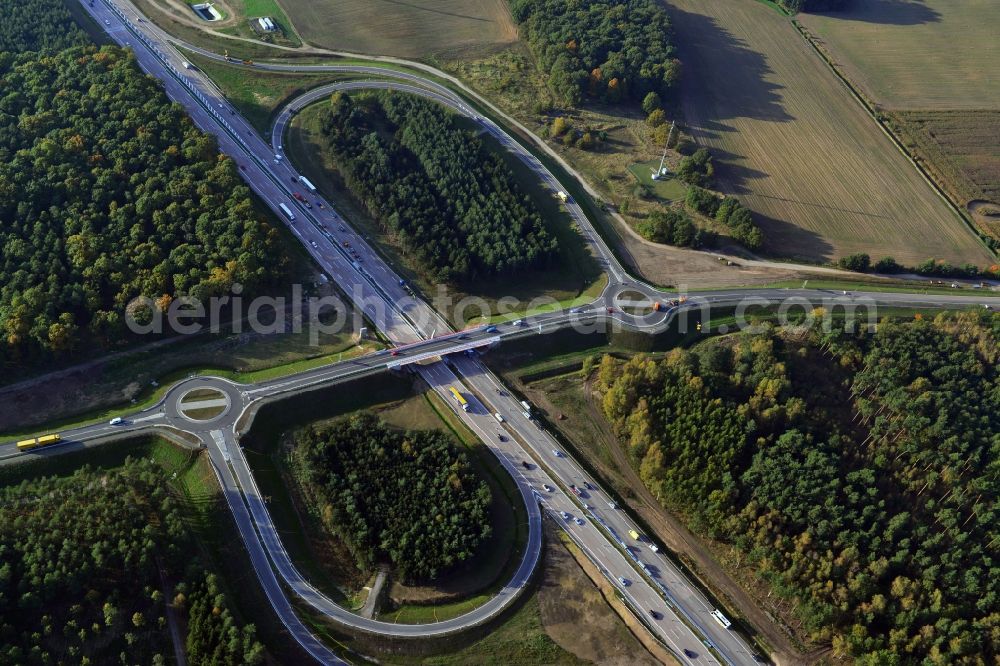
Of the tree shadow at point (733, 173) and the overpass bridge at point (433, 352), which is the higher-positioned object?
the tree shadow at point (733, 173)

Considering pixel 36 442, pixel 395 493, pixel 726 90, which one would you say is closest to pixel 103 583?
pixel 36 442

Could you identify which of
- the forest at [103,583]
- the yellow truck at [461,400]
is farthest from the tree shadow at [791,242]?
the forest at [103,583]

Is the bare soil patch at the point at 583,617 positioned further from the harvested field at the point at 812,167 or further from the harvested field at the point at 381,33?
the harvested field at the point at 381,33

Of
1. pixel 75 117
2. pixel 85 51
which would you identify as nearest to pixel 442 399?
pixel 75 117

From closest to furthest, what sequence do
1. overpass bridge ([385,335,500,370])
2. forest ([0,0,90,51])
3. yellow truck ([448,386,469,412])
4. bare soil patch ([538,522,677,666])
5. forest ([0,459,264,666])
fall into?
forest ([0,459,264,666]), bare soil patch ([538,522,677,666]), yellow truck ([448,386,469,412]), overpass bridge ([385,335,500,370]), forest ([0,0,90,51])

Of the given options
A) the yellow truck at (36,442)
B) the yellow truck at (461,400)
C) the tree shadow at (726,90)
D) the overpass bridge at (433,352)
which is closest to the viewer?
the yellow truck at (36,442)

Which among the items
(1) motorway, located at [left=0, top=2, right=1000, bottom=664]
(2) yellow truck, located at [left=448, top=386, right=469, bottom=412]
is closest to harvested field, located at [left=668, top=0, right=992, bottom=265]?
(1) motorway, located at [left=0, top=2, right=1000, bottom=664]

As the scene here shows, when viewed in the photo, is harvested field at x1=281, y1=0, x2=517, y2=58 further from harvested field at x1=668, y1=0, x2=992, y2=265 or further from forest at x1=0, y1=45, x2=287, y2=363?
harvested field at x1=668, y1=0, x2=992, y2=265
